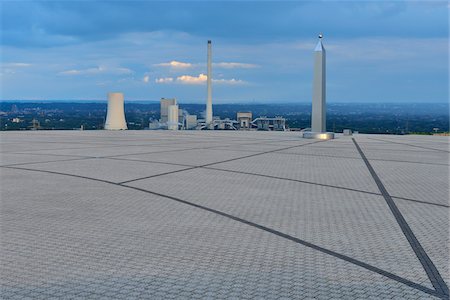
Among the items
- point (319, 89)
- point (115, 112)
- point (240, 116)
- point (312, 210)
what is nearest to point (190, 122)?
point (240, 116)

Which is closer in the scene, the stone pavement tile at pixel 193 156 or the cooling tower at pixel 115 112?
the stone pavement tile at pixel 193 156

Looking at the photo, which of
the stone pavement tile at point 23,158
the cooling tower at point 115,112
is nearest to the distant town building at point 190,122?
the cooling tower at point 115,112

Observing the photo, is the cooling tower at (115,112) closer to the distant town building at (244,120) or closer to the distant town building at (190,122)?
the distant town building at (190,122)

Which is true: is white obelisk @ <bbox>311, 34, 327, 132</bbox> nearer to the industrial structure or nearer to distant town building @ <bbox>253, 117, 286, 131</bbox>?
distant town building @ <bbox>253, 117, 286, 131</bbox>

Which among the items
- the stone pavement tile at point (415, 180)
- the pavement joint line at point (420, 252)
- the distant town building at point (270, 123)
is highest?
the distant town building at point (270, 123)

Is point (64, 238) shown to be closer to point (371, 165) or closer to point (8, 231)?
point (8, 231)

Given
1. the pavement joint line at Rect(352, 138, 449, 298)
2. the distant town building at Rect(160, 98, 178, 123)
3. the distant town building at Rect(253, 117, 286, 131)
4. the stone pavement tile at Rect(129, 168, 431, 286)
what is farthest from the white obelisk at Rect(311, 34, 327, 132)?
the distant town building at Rect(160, 98, 178, 123)
